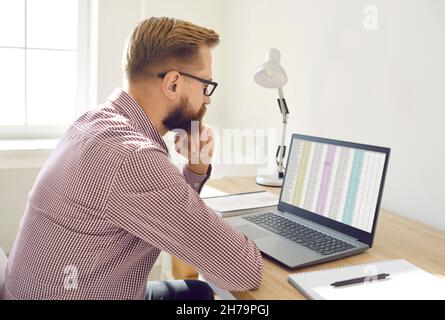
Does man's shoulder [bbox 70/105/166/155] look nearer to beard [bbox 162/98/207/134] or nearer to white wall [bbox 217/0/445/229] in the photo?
beard [bbox 162/98/207/134]

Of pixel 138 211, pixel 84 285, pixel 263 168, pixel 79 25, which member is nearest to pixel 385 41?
pixel 263 168

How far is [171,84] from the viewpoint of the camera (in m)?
1.13

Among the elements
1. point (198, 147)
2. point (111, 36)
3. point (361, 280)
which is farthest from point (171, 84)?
point (111, 36)

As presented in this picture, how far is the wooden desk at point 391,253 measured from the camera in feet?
3.09

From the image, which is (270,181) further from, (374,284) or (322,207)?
(374,284)

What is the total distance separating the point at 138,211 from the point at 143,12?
5.44ft

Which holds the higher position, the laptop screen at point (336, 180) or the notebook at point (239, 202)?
the laptop screen at point (336, 180)

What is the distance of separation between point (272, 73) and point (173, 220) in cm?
96

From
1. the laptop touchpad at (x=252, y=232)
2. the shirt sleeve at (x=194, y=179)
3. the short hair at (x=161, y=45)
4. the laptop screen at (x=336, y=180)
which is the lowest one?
the laptop touchpad at (x=252, y=232)

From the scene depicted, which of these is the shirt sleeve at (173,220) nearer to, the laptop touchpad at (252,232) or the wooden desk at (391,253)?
the wooden desk at (391,253)


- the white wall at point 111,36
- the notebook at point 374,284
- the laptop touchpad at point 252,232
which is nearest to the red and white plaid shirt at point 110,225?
the notebook at point 374,284

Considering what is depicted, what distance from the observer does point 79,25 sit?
2.42 meters
